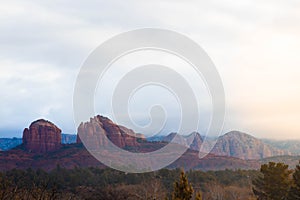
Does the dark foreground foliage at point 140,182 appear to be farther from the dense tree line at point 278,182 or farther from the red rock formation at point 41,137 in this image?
the red rock formation at point 41,137


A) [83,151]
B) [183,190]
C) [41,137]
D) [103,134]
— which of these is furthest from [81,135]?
[183,190]

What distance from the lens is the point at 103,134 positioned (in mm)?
184500

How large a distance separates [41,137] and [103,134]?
80.2 ft

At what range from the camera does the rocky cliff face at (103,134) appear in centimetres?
18075

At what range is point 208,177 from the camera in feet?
363

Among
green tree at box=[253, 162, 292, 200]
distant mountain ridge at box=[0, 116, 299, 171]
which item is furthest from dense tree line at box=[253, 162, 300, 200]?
distant mountain ridge at box=[0, 116, 299, 171]

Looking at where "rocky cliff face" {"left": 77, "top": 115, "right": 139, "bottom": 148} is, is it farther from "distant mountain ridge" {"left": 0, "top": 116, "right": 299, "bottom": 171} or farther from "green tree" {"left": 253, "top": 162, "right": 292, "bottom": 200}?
"green tree" {"left": 253, "top": 162, "right": 292, "bottom": 200}

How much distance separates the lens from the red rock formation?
17225cm

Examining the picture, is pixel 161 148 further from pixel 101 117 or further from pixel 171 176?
pixel 171 176

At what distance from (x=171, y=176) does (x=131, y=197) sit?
3109 centimetres

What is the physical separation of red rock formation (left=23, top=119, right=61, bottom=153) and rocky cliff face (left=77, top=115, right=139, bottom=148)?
31.3 ft

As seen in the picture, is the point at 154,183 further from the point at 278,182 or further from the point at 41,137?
the point at 41,137

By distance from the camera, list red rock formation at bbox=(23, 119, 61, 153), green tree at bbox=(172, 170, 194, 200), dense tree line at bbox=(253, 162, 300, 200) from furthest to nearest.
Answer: red rock formation at bbox=(23, 119, 61, 153) → dense tree line at bbox=(253, 162, 300, 200) → green tree at bbox=(172, 170, 194, 200)

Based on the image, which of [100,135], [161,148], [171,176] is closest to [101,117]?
[100,135]
